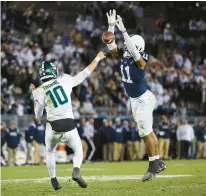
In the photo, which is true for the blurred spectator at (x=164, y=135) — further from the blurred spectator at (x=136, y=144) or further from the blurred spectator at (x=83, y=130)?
the blurred spectator at (x=83, y=130)

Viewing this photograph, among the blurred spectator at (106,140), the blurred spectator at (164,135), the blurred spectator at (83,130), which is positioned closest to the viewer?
the blurred spectator at (83,130)

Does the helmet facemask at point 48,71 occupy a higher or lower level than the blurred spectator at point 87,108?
higher

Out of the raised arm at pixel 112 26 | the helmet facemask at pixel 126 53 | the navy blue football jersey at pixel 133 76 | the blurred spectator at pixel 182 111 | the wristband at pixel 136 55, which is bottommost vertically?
the blurred spectator at pixel 182 111

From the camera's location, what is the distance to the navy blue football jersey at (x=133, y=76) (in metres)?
11.2

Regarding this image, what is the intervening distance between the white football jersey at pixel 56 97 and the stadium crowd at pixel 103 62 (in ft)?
37.5

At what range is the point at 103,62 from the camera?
26.0 metres

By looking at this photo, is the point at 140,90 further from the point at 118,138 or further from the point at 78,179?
the point at 118,138

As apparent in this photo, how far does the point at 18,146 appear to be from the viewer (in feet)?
72.7

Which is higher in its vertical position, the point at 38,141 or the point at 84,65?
the point at 84,65

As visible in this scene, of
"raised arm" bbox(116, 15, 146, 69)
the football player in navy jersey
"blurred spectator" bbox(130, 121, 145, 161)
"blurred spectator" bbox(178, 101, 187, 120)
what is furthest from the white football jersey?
"blurred spectator" bbox(178, 101, 187, 120)

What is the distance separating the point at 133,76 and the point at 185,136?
1334 centimetres

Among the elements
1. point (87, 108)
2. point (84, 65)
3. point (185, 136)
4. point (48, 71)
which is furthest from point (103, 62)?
point (48, 71)

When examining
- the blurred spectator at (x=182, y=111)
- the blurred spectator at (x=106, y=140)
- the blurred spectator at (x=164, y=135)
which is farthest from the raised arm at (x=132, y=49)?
the blurred spectator at (x=182, y=111)

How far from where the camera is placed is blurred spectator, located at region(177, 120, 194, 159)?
24172 millimetres
